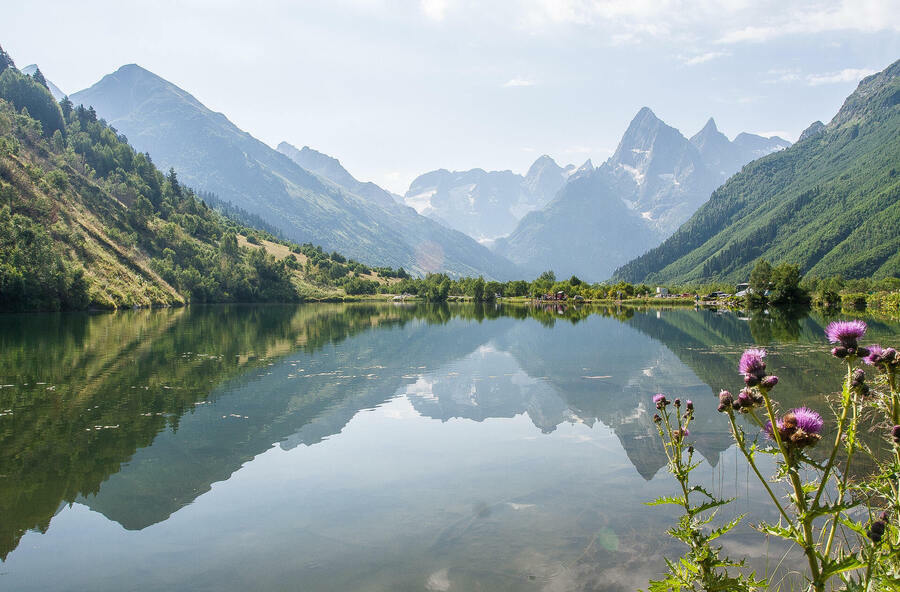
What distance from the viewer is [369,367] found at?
46.8 meters

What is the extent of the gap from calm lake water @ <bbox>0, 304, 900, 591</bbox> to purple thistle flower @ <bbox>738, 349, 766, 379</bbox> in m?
8.42

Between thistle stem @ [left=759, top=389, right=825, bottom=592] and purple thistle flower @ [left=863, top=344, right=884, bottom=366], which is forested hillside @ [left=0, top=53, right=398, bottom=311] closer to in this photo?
thistle stem @ [left=759, top=389, right=825, bottom=592]

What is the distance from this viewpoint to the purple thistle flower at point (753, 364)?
6.28 metres

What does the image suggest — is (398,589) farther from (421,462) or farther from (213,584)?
(421,462)

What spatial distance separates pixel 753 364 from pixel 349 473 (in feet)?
56.5

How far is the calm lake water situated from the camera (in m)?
13.7

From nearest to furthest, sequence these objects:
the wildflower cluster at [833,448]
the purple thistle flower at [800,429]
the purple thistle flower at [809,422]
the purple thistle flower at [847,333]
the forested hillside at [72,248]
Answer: the wildflower cluster at [833,448] < the purple thistle flower at [800,429] < the purple thistle flower at [809,422] < the purple thistle flower at [847,333] < the forested hillside at [72,248]

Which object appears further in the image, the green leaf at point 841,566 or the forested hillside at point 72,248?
the forested hillside at point 72,248

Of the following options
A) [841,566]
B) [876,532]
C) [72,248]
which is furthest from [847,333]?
[72,248]

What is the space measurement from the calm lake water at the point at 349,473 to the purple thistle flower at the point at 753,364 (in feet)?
27.6

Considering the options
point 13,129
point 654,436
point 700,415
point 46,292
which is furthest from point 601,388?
point 13,129

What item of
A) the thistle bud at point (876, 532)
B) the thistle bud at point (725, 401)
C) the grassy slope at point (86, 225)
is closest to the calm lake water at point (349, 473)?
the thistle bud at point (876, 532)

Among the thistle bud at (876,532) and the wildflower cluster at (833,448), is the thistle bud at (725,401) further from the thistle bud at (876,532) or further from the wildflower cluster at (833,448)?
the thistle bud at (876,532)

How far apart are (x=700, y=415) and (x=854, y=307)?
13344 cm
